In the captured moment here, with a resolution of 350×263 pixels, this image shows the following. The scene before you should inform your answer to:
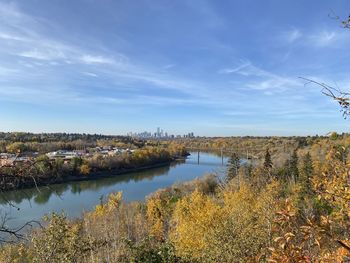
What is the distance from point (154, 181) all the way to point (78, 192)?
14882 millimetres

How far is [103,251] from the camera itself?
445 inches

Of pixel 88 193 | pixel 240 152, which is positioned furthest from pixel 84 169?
pixel 240 152

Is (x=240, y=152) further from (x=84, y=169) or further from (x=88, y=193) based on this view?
(x=88, y=193)

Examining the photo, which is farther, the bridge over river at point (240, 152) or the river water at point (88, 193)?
the bridge over river at point (240, 152)

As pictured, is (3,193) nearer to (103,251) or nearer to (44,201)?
(103,251)

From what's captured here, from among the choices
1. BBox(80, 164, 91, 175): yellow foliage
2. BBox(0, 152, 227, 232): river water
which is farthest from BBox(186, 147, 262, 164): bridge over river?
BBox(80, 164, 91, 175): yellow foliage

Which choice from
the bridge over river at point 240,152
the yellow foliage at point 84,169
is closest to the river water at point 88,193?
the yellow foliage at point 84,169

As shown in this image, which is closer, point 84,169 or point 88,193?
point 88,193

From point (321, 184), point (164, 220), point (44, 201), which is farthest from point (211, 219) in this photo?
point (44, 201)

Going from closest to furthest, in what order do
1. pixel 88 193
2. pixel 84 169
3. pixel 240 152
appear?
pixel 88 193 → pixel 84 169 → pixel 240 152

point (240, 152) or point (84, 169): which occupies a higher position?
point (240, 152)

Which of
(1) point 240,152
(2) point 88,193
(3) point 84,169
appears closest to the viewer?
(2) point 88,193

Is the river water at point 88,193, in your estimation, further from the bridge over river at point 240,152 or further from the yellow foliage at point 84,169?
the bridge over river at point 240,152

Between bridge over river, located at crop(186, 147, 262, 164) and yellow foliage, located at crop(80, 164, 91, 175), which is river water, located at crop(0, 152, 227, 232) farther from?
bridge over river, located at crop(186, 147, 262, 164)
